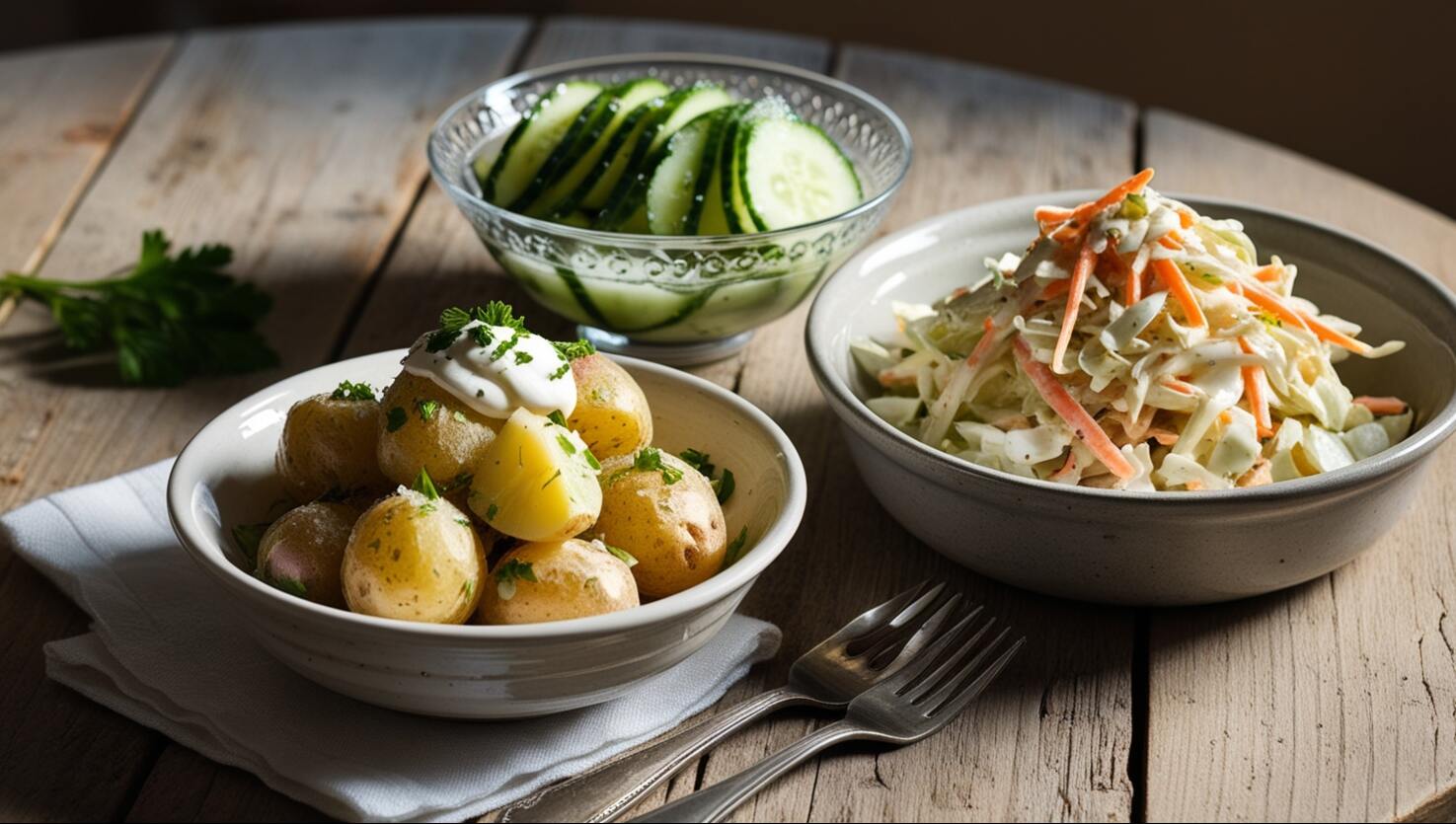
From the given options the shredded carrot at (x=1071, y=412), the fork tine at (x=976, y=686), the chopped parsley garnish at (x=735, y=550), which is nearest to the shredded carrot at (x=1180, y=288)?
the shredded carrot at (x=1071, y=412)

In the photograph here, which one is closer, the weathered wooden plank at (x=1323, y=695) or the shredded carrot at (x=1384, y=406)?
the weathered wooden plank at (x=1323, y=695)

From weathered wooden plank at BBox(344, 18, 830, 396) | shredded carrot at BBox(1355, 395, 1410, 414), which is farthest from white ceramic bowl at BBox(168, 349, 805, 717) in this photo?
shredded carrot at BBox(1355, 395, 1410, 414)

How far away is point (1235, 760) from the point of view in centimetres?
123

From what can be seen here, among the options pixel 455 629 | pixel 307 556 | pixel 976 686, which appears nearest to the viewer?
pixel 455 629

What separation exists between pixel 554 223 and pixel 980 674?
78 cm

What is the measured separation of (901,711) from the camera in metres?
1.26

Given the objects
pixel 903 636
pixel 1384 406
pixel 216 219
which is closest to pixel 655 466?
pixel 903 636

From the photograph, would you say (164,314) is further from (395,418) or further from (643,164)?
(395,418)

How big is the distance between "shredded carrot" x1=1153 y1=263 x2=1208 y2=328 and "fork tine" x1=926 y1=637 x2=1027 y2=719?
1.28 feet

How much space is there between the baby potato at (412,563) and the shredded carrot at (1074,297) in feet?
2.13

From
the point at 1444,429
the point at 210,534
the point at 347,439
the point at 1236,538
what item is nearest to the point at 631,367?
the point at 347,439

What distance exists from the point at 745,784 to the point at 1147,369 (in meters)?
0.62

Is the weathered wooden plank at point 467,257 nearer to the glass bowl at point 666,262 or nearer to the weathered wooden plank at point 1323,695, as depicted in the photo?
the glass bowl at point 666,262

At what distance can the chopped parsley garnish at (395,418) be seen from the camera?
1.24 metres
